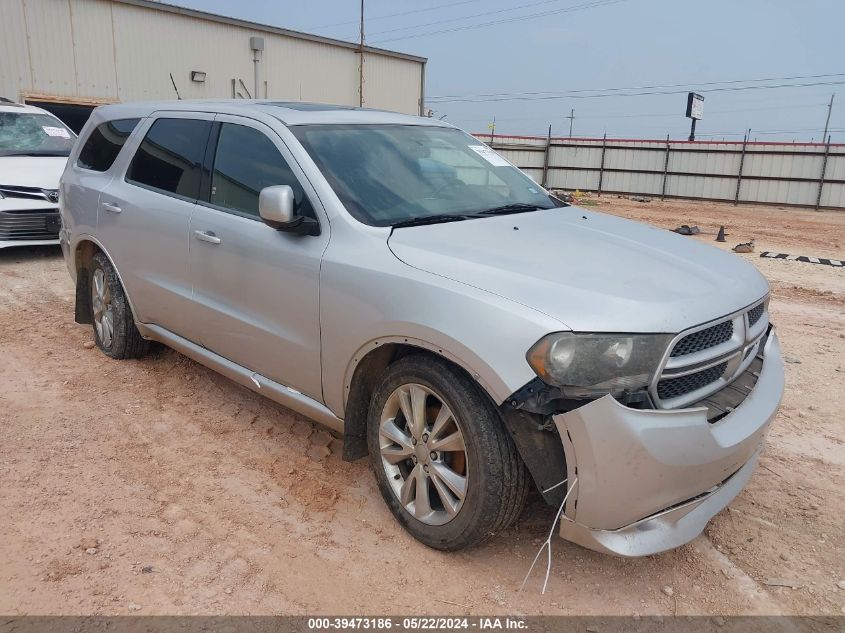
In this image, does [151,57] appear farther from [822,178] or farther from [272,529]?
[822,178]

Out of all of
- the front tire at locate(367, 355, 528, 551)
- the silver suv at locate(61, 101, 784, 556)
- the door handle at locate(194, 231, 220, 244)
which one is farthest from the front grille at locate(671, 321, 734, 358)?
the door handle at locate(194, 231, 220, 244)

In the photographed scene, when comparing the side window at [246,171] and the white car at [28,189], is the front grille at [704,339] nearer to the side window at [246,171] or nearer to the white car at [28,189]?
the side window at [246,171]

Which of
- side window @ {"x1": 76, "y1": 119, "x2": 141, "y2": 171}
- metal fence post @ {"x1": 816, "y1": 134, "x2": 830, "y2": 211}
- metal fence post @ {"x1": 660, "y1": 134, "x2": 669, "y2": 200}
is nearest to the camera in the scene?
side window @ {"x1": 76, "y1": 119, "x2": 141, "y2": 171}

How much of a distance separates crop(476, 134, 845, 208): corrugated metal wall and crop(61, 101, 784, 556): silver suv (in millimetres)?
20941

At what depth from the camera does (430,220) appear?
125 inches

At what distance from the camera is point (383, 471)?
2.96 m

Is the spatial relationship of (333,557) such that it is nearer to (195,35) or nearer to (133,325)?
(133,325)

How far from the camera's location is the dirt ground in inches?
102

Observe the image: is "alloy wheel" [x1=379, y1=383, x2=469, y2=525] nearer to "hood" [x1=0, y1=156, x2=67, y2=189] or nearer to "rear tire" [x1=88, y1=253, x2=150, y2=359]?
"rear tire" [x1=88, y1=253, x2=150, y2=359]

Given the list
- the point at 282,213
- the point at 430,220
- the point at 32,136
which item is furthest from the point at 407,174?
the point at 32,136

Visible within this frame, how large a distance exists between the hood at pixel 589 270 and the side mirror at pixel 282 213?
16.9 inches

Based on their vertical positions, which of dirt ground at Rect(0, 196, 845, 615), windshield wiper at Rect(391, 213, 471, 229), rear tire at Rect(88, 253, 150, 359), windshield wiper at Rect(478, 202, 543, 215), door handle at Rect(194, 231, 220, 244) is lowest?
dirt ground at Rect(0, 196, 845, 615)

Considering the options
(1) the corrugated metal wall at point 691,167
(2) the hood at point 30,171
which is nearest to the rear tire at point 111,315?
(2) the hood at point 30,171

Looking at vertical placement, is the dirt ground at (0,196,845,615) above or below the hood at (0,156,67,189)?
below
